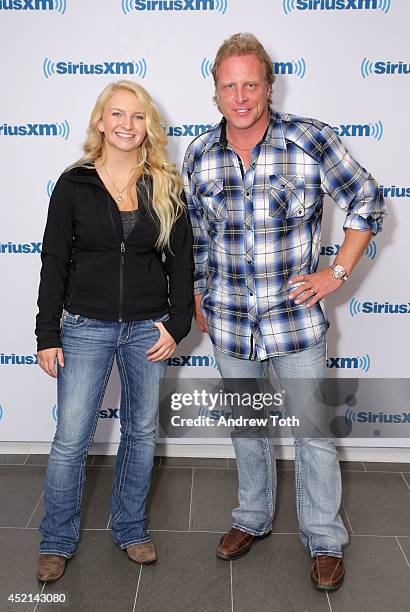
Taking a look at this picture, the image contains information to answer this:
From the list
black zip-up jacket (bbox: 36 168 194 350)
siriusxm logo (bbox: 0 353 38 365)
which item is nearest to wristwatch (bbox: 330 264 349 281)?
black zip-up jacket (bbox: 36 168 194 350)

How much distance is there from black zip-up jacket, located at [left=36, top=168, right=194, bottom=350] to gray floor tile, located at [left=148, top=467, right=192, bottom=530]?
0.94 meters

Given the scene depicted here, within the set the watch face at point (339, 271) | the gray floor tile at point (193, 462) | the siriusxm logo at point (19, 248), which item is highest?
the watch face at point (339, 271)

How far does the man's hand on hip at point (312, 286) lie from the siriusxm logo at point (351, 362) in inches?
35.3

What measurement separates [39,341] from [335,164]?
113 cm

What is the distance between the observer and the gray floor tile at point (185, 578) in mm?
2172

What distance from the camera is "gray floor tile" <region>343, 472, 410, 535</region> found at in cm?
264

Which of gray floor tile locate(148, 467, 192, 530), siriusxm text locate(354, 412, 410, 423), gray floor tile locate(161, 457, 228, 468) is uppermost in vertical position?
siriusxm text locate(354, 412, 410, 423)

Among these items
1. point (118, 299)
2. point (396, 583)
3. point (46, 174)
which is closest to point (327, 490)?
point (396, 583)

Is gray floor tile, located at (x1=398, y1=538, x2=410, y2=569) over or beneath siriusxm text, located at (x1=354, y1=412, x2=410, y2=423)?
beneath

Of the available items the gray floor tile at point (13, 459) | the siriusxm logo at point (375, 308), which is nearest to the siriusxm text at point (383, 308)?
the siriusxm logo at point (375, 308)

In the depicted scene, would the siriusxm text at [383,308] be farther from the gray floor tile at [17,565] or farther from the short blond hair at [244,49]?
the gray floor tile at [17,565]

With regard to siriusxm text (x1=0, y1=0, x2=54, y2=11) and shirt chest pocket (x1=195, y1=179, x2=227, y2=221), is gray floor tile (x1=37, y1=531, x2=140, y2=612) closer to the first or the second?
shirt chest pocket (x1=195, y1=179, x2=227, y2=221)

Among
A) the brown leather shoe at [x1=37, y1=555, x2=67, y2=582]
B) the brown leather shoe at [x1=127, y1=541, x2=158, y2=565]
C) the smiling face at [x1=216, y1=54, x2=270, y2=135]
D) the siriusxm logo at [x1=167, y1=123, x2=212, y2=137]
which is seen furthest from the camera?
the siriusxm logo at [x1=167, y1=123, x2=212, y2=137]

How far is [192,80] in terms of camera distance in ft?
9.34
